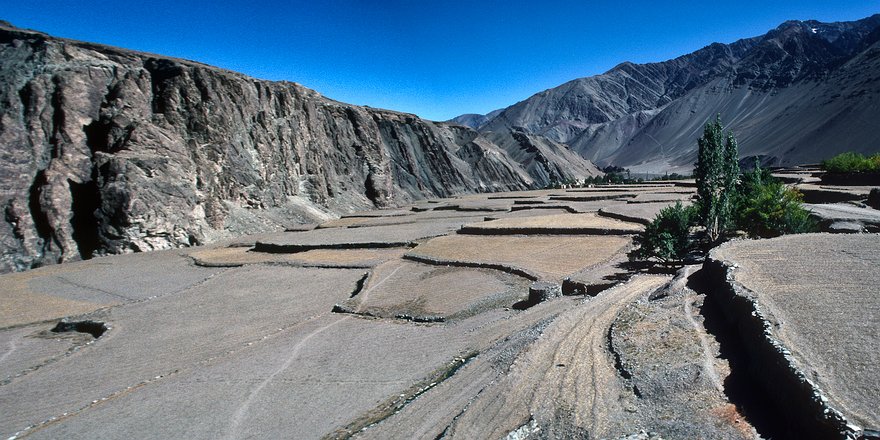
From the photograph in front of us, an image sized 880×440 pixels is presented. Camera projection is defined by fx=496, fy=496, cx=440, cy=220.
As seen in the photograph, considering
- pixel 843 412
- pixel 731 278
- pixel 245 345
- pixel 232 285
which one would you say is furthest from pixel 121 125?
pixel 843 412

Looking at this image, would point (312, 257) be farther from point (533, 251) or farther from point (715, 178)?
point (715, 178)

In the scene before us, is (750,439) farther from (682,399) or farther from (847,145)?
(847,145)

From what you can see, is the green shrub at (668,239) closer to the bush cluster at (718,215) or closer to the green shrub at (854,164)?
the bush cluster at (718,215)

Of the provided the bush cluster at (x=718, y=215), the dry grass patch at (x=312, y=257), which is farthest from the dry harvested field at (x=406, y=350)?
the bush cluster at (x=718, y=215)

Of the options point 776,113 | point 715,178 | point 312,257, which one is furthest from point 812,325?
point 776,113

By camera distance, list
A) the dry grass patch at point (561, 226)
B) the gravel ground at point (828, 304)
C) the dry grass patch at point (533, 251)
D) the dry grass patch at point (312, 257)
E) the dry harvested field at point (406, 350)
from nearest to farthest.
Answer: the gravel ground at point (828, 304)
the dry harvested field at point (406, 350)
the dry grass patch at point (533, 251)
the dry grass patch at point (312, 257)
the dry grass patch at point (561, 226)

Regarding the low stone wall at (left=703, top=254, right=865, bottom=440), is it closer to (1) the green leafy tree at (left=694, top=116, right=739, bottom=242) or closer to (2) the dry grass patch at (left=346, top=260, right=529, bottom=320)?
(2) the dry grass patch at (left=346, top=260, right=529, bottom=320)
